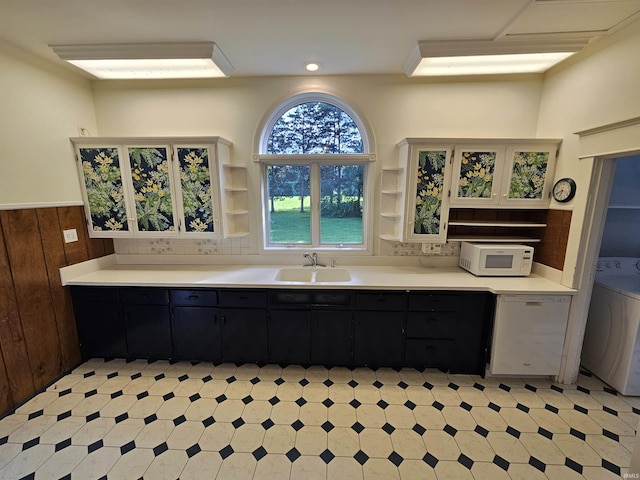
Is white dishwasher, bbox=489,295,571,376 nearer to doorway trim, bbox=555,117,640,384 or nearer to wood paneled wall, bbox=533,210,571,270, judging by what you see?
doorway trim, bbox=555,117,640,384

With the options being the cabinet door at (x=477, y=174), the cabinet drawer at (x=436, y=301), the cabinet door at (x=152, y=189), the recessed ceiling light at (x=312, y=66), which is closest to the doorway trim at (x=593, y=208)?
the cabinet door at (x=477, y=174)

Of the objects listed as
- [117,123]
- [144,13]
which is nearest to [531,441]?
[144,13]

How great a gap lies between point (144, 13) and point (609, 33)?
3.22 metres

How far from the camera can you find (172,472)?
1611 mm

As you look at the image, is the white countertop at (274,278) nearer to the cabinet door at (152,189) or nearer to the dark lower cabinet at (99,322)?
the dark lower cabinet at (99,322)

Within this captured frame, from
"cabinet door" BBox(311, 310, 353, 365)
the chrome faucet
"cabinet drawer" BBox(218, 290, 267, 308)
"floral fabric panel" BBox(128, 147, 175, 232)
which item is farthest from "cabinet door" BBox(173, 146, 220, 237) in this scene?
"cabinet door" BBox(311, 310, 353, 365)

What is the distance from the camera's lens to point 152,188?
2.60m

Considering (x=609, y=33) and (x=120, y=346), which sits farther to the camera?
(x=120, y=346)

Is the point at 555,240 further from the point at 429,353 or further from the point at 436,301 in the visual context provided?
the point at 429,353

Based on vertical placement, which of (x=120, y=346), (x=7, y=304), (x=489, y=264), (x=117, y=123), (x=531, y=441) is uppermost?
(x=117, y=123)

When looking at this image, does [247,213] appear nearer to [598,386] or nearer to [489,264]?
[489,264]

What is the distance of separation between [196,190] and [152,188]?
42 cm

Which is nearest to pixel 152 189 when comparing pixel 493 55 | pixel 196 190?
pixel 196 190

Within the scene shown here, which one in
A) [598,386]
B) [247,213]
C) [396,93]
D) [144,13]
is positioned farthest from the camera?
[247,213]
